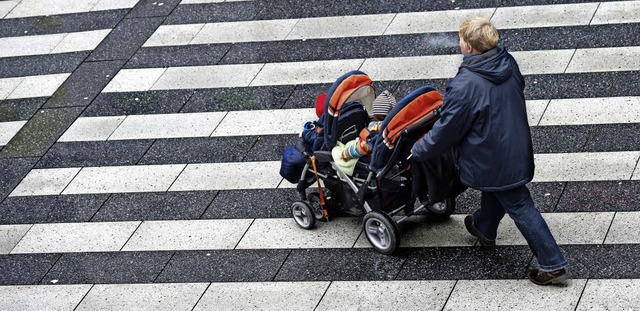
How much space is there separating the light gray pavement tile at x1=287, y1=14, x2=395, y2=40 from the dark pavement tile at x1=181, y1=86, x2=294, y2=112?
44.1 inches

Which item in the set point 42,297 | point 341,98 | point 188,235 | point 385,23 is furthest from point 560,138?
point 42,297

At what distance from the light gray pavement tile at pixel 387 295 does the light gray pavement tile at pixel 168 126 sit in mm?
2945

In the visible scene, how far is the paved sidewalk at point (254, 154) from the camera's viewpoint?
7.82m

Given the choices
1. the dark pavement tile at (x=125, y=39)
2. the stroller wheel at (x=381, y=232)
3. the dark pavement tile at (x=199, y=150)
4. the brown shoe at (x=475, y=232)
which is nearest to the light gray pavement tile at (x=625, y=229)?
the brown shoe at (x=475, y=232)

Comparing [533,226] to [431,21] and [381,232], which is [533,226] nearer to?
[381,232]

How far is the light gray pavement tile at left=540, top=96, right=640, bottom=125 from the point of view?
9195mm

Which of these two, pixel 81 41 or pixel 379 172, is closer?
pixel 379 172

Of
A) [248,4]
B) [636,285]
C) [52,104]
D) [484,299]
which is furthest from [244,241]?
[248,4]

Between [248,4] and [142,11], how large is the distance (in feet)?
4.38

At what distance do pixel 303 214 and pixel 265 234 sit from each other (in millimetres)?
364

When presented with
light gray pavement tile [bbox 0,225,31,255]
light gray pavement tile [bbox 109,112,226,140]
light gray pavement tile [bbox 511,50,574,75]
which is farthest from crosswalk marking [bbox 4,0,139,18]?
light gray pavement tile [bbox 511,50,574,75]

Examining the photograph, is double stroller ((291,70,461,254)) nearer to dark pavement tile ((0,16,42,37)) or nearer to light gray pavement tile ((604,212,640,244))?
light gray pavement tile ((604,212,640,244))

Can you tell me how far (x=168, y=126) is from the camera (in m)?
10.4

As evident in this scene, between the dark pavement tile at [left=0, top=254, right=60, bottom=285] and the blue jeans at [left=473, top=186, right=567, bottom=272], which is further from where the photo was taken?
the dark pavement tile at [left=0, top=254, right=60, bottom=285]
